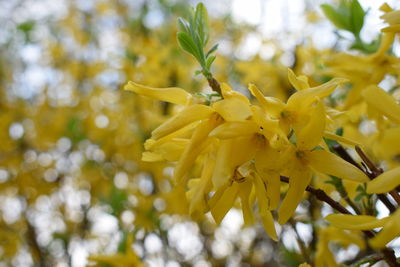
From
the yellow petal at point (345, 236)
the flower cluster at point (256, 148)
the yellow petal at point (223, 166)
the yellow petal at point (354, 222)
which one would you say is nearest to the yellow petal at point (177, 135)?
the flower cluster at point (256, 148)

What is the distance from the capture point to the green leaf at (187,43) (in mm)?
948

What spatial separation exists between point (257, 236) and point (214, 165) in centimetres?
241

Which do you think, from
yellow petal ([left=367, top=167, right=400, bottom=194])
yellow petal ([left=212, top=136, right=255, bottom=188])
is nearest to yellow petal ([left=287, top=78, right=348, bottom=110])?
yellow petal ([left=212, top=136, right=255, bottom=188])

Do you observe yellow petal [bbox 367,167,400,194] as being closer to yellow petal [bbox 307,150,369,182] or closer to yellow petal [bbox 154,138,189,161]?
yellow petal [bbox 307,150,369,182]

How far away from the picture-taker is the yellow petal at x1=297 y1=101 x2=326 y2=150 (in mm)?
775

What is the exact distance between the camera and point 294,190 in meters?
0.83

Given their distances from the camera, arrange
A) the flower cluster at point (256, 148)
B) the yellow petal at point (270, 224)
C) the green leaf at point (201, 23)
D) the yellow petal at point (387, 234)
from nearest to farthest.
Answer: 1. the yellow petal at point (387, 234)
2. the flower cluster at point (256, 148)
3. the yellow petal at point (270, 224)
4. the green leaf at point (201, 23)

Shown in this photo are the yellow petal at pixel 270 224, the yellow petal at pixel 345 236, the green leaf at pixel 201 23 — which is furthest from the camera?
the yellow petal at pixel 345 236

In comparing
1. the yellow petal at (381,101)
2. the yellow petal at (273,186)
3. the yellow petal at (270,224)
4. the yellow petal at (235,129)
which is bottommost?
the yellow petal at (270,224)

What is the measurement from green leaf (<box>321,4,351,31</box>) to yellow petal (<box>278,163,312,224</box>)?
0.78m

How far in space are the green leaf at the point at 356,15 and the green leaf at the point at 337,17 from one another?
0.02 meters

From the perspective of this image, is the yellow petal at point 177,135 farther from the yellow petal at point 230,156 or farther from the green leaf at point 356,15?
the green leaf at point 356,15

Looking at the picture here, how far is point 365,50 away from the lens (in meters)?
1.41

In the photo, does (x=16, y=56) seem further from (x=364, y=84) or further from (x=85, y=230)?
(x=364, y=84)
